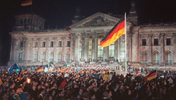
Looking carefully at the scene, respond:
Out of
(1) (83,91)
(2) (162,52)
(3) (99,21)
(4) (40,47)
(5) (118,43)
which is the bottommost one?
(1) (83,91)

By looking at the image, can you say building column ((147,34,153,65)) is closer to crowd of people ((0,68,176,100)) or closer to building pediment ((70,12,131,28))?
building pediment ((70,12,131,28))

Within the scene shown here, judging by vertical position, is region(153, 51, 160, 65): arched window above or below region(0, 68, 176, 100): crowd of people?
above

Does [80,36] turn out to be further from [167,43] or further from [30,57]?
[167,43]

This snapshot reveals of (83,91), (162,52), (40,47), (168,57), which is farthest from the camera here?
(40,47)

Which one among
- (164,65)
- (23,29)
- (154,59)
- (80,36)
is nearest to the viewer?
(164,65)

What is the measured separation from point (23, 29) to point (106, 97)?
57071mm

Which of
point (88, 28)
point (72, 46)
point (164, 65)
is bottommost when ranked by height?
point (164, 65)

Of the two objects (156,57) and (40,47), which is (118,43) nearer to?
(156,57)

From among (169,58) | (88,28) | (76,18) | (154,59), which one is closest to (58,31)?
(76,18)

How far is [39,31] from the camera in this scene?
59.2 m

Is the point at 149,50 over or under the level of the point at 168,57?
over

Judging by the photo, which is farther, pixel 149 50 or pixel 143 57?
pixel 143 57

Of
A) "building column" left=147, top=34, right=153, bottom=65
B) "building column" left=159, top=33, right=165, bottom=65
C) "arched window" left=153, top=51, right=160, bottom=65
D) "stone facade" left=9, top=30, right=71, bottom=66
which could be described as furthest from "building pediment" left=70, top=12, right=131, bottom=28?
"arched window" left=153, top=51, right=160, bottom=65

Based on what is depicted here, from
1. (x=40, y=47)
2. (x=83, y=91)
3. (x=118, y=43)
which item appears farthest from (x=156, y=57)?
(x=83, y=91)
